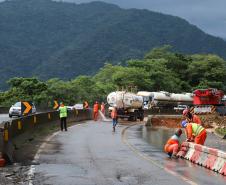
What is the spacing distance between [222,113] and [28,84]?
39.5 m

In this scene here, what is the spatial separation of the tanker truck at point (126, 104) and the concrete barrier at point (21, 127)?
712cm

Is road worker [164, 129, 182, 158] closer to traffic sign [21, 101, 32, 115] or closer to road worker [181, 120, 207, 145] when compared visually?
road worker [181, 120, 207, 145]

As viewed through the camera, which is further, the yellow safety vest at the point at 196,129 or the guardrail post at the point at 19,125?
the guardrail post at the point at 19,125

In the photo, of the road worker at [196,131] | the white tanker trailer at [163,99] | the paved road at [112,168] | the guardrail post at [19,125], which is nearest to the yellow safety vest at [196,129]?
the road worker at [196,131]

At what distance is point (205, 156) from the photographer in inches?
654

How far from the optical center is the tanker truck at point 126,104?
2071 inches

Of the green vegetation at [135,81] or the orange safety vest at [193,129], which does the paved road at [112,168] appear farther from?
the green vegetation at [135,81]

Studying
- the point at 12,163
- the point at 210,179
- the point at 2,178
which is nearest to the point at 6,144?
the point at 12,163

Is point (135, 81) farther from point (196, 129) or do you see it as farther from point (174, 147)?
point (196, 129)

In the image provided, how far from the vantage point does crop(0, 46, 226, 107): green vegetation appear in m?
91.8

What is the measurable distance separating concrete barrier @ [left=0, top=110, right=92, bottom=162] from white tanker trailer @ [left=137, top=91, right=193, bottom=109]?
82.6 feet

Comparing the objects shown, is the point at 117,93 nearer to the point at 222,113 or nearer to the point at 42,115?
the point at 222,113

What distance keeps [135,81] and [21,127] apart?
84.5m

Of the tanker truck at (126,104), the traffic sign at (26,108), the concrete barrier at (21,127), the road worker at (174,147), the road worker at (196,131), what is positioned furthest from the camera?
the tanker truck at (126,104)
